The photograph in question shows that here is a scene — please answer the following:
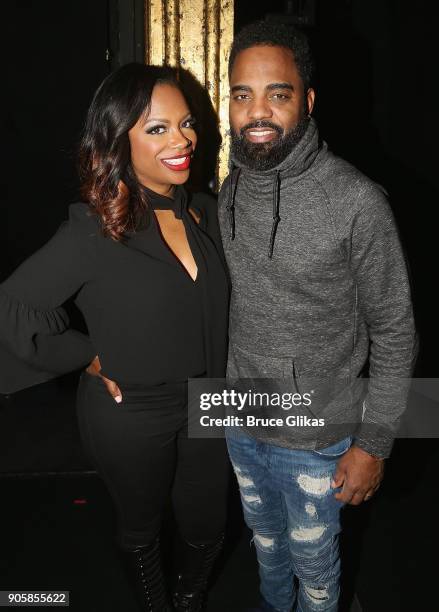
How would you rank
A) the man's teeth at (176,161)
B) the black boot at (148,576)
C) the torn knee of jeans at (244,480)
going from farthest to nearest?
the black boot at (148,576), the torn knee of jeans at (244,480), the man's teeth at (176,161)

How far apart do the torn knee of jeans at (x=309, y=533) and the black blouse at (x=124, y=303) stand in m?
0.48

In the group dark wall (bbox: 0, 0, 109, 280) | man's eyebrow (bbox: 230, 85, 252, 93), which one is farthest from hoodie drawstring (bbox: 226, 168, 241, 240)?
dark wall (bbox: 0, 0, 109, 280)

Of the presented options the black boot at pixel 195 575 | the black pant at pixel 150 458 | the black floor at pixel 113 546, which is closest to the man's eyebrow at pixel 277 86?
the black pant at pixel 150 458

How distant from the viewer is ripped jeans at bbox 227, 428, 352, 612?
144 cm

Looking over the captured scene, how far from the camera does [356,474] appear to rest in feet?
4.53

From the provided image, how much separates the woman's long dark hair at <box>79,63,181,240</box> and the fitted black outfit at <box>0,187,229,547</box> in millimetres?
42

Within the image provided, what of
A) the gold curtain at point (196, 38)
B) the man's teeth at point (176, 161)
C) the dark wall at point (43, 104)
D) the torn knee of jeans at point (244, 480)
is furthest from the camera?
the dark wall at point (43, 104)

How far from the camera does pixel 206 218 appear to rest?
63.9 inches

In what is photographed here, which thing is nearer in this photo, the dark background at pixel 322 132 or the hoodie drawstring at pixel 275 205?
the hoodie drawstring at pixel 275 205

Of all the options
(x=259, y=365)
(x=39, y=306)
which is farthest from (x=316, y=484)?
(x=39, y=306)

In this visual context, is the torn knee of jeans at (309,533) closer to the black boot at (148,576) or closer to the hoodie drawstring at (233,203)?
the black boot at (148,576)

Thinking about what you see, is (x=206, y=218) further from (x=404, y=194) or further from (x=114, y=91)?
(x=404, y=194)

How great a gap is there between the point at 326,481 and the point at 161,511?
0.56 metres

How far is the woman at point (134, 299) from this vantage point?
4.64 ft
